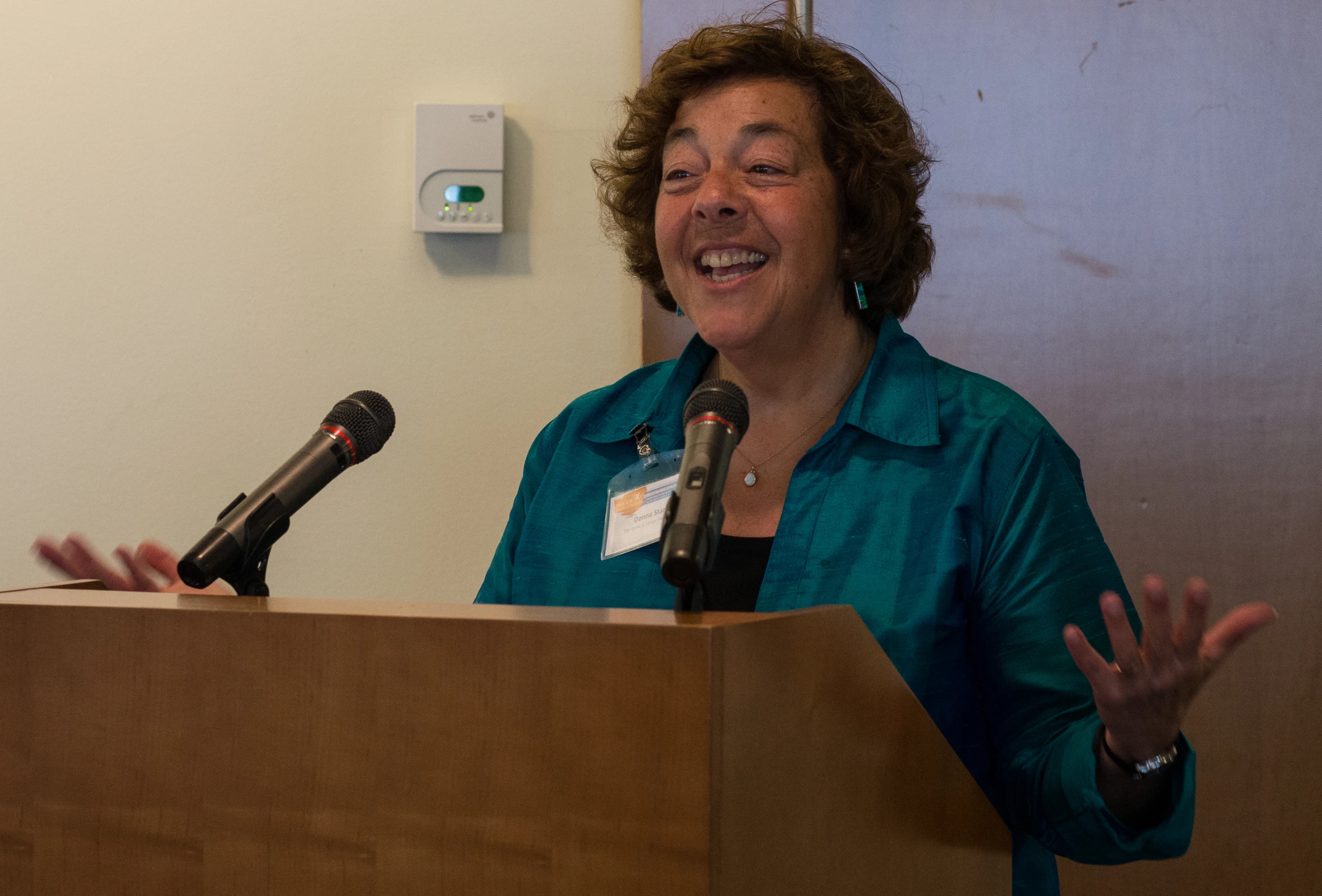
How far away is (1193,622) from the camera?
944mm

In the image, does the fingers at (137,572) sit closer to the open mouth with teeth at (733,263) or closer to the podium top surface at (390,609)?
the podium top surface at (390,609)

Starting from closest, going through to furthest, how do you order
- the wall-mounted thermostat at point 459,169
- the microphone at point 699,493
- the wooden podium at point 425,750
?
the wooden podium at point 425,750 < the microphone at point 699,493 < the wall-mounted thermostat at point 459,169

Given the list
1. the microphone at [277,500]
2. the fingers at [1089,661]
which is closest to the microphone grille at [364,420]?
the microphone at [277,500]

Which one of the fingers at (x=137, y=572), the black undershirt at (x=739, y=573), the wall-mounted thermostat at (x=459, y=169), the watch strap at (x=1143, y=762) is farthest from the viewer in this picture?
the wall-mounted thermostat at (x=459, y=169)

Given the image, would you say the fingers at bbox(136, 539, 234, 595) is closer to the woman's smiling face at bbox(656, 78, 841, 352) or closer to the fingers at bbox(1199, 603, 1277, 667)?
the woman's smiling face at bbox(656, 78, 841, 352)

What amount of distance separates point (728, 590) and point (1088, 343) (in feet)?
3.26

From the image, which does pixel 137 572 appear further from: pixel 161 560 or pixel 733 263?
pixel 733 263

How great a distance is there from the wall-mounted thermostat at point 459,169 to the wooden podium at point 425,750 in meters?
1.31

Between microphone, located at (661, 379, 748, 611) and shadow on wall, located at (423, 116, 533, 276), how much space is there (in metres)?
1.23

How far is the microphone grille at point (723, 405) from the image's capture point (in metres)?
0.94

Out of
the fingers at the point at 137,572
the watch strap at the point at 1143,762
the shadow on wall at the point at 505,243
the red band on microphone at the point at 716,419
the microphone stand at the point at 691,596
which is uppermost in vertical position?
the shadow on wall at the point at 505,243

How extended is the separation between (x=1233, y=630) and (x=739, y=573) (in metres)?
0.61

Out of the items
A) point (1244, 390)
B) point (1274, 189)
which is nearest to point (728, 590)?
point (1244, 390)

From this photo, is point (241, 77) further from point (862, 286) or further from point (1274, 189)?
point (1274, 189)
